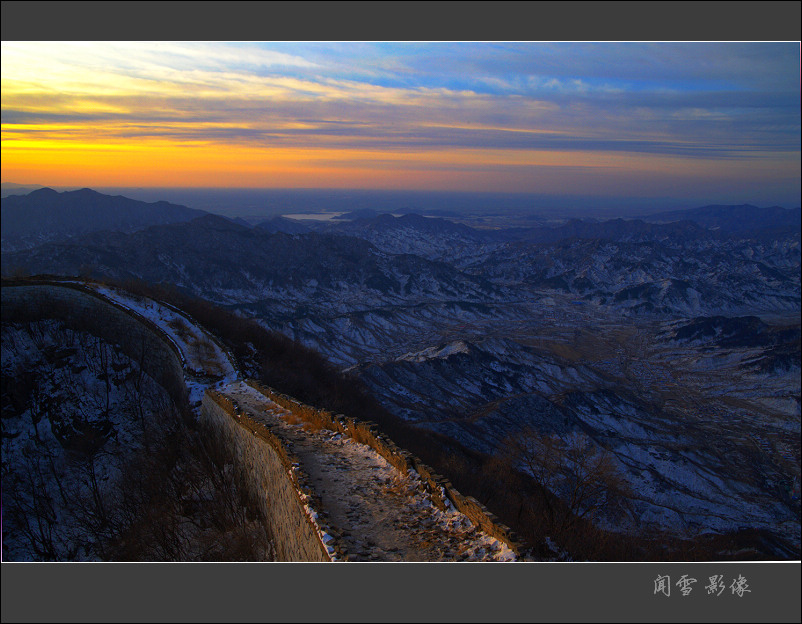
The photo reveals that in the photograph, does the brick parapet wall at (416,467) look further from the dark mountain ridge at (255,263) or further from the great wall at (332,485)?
the dark mountain ridge at (255,263)

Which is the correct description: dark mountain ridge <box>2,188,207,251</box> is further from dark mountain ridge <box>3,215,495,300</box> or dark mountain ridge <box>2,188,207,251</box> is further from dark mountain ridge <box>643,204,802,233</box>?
dark mountain ridge <box>643,204,802,233</box>

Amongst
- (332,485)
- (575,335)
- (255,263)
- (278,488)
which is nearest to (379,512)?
(332,485)

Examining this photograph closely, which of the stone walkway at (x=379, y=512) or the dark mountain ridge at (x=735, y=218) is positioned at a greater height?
the dark mountain ridge at (x=735, y=218)

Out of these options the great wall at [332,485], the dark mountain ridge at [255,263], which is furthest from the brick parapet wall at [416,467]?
the dark mountain ridge at [255,263]


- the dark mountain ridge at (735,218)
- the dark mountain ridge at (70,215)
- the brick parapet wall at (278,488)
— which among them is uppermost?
the dark mountain ridge at (735,218)

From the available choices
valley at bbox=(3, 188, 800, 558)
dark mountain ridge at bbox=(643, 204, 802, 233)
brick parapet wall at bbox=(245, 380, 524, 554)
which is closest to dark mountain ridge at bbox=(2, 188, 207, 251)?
valley at bbox=(3, 188, 800, 558)

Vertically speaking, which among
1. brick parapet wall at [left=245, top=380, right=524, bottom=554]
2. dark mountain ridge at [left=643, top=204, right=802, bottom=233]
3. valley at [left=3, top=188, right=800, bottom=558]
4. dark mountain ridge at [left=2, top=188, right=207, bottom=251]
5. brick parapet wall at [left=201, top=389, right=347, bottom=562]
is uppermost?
dark mountain ridge at [left=643, top=204, right=802, bottom=233]

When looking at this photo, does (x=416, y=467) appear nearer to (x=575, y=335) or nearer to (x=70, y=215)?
(x=575, y=335)

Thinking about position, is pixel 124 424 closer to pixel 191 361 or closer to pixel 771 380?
pixel 191 361

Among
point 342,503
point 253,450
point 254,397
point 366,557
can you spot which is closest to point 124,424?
point 254,397

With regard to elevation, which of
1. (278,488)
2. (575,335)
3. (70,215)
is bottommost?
(575,335)
